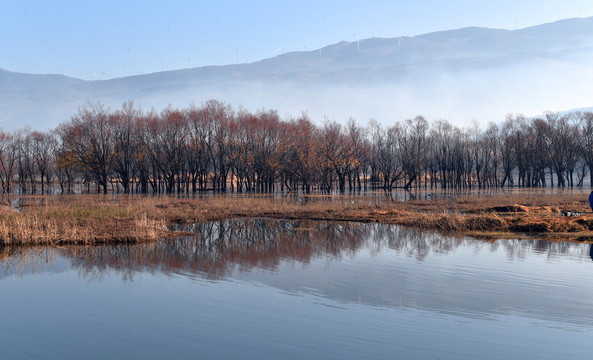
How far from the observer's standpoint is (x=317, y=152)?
85.6 metres

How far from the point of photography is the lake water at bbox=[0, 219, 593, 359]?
29.9ft

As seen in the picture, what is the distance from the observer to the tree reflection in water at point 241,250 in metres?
16.4

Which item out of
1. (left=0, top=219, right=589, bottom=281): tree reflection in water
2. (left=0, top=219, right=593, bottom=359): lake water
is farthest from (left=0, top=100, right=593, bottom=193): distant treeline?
(left=0, top=219, right=593, bottom=359): lake water

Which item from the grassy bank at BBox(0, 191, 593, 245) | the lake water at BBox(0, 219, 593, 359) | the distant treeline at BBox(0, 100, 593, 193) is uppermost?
the distant treeline at BBox(0, 100, 593, 193)

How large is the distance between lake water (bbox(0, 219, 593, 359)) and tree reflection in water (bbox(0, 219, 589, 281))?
87 mm

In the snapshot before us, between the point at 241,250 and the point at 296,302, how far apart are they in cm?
839

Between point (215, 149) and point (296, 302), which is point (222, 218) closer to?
point (296, 302)

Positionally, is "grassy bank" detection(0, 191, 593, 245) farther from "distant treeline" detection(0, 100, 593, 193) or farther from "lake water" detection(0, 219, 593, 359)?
"distant treeline" detection(0, 100, 593, 193)

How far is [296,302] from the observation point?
12117 millimetres

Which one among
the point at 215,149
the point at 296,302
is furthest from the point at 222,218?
the point at 215,149

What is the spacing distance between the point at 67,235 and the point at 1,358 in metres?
12.7

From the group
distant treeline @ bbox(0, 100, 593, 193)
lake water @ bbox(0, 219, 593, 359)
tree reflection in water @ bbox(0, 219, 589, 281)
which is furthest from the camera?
distant treeline @ bbox(0, 100, 593, 193)

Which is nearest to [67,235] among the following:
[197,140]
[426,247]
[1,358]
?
[1,358]

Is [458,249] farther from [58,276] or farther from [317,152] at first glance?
[317,152]
